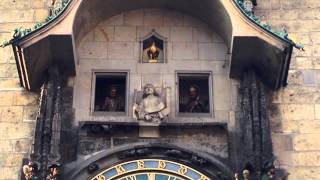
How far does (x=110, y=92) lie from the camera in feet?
35.3

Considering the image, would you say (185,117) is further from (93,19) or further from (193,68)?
(93,19)

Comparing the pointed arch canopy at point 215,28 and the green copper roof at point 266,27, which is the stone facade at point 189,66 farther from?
the green copper roof at point 266,27

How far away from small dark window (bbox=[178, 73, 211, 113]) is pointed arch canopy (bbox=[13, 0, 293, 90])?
412mm

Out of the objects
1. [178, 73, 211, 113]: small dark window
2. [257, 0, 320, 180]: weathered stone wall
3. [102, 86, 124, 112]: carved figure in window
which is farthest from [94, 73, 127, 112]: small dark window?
[257, 0, 320, 180]: weathered stone wall

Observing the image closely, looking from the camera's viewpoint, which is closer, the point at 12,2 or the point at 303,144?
the point at 303,144

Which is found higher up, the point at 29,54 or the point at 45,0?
the point at 45,0

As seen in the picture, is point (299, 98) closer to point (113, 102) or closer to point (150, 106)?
point (150, 106)

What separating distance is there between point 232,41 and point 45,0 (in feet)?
8.64

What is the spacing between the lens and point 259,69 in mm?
10477

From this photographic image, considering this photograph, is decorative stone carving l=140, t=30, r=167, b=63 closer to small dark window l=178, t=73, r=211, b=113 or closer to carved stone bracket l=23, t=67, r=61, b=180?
small dark window l=178, t=73, r=211, b=113

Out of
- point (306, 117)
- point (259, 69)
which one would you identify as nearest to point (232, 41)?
point (259, 69)

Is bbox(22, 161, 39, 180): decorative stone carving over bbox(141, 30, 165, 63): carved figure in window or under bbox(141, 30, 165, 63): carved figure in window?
under

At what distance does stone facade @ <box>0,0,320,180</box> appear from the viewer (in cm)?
1020

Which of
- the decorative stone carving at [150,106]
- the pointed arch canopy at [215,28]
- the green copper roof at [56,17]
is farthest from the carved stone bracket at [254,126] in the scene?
the decorative stone carving at [150,106]
